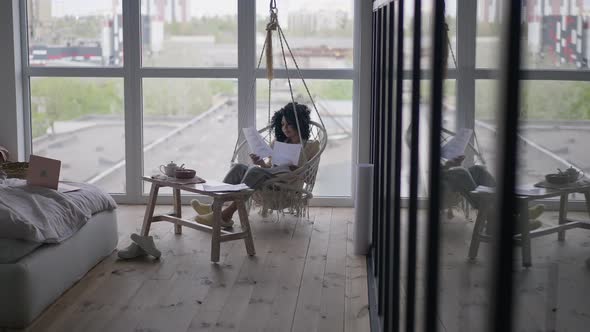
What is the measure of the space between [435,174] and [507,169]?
0.60m

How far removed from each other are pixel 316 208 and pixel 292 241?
3.85 ft

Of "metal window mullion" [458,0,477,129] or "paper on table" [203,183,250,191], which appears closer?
"metal window mullion" [458,0,477,129]

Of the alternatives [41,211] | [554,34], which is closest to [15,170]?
[41,211]

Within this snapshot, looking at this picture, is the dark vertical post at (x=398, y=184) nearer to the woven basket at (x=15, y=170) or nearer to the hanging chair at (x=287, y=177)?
the hanging chair at (x=287, y=177)

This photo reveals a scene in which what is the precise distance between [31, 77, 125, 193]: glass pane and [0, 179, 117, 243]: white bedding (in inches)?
80.3

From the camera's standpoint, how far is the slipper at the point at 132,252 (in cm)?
420

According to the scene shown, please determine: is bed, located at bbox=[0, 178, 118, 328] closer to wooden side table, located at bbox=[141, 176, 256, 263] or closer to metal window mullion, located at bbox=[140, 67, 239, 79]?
→ wooden side table, located at bbox=[141, 176, 256, 263]

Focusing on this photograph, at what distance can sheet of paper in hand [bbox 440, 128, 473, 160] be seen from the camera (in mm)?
1046

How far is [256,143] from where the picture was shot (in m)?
5.43

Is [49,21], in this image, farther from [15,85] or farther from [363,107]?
[363,107]

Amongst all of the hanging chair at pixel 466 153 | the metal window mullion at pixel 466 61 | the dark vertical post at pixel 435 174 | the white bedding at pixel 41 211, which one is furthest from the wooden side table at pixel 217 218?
the metal window mullion at pixel 466 61

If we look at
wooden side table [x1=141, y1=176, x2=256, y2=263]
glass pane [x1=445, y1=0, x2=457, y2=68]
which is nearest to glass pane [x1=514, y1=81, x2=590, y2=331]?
glass pane [x1=445, y1=0, x2=457, y2=68]

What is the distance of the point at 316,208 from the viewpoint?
591 cm

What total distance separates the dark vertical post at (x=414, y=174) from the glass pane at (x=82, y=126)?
178 inches
